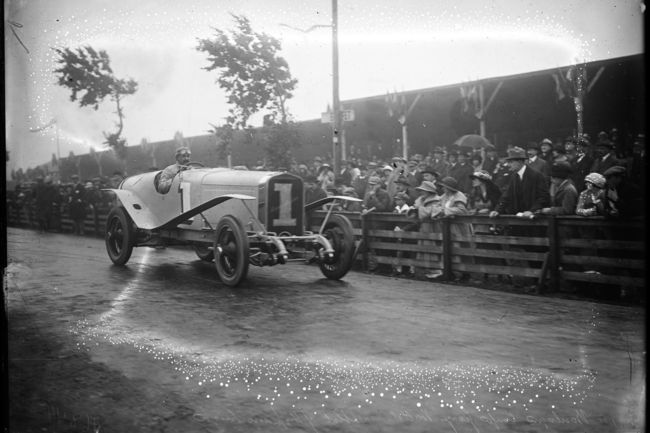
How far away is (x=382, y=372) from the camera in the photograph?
3.93 meters

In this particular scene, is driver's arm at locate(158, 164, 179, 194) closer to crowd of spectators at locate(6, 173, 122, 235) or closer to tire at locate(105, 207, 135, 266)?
tire at locate(105, 207, 135, 266)

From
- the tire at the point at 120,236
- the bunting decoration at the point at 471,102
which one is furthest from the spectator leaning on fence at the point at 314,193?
the bunting decoration at the point at 471,102

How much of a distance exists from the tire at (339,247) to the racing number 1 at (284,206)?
1.80ft

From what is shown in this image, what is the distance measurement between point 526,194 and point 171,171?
5068 mm

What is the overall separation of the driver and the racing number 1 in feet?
6.03

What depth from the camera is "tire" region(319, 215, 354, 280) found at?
7.82 meters

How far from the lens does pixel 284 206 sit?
8023 millimetres

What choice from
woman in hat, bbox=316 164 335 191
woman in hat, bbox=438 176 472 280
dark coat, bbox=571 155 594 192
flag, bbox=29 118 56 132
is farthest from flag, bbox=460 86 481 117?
flag, bbox=29 118 56 132

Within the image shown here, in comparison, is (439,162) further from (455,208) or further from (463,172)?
(455,208)

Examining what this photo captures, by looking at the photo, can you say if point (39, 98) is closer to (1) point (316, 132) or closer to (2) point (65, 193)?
(2) point (65, 193)

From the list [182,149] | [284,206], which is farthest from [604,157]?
[182,149]

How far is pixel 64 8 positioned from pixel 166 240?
535 centimetres

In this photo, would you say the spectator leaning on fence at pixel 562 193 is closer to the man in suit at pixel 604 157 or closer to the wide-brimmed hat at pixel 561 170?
the wide-brimmed hat at pixel 561 170

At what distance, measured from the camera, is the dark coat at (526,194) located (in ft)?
25.1
